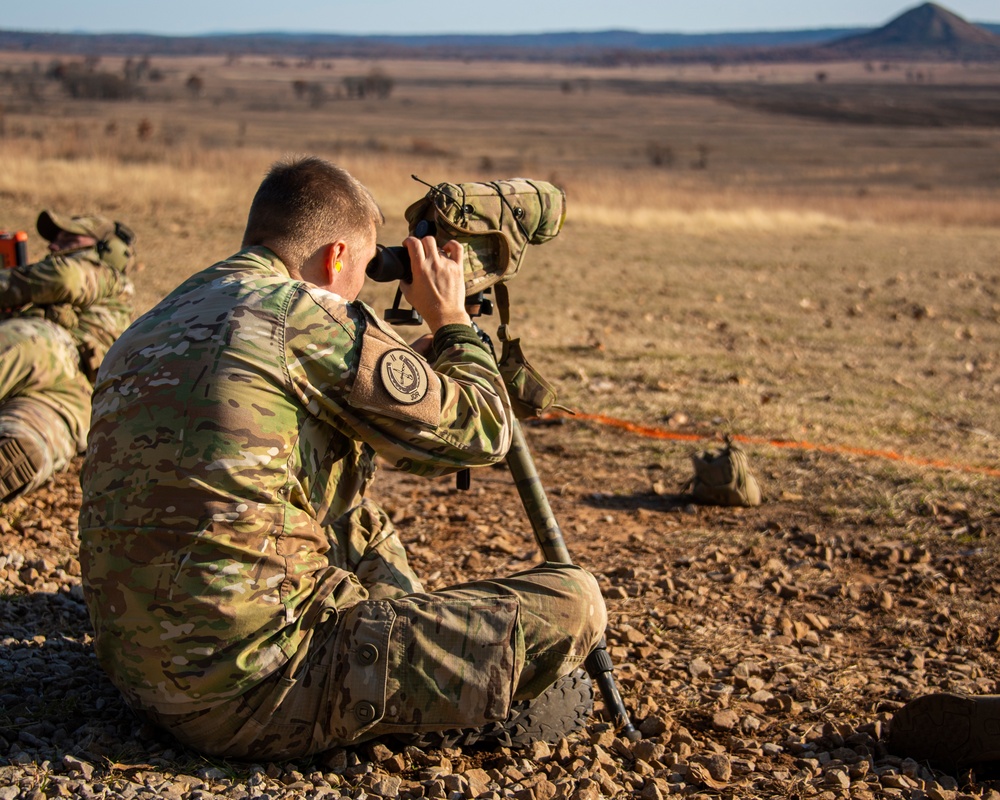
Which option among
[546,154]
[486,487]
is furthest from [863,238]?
[546,154]

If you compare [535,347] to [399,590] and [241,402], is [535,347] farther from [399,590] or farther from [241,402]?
[241,402]

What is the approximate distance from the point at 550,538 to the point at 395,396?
3.01 ft

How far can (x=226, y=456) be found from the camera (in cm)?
226

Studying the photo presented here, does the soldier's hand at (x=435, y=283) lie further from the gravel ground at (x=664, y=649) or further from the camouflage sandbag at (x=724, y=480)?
the camouflage sandbag at (x=724, y=480)

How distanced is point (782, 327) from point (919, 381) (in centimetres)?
188

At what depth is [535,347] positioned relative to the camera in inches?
322

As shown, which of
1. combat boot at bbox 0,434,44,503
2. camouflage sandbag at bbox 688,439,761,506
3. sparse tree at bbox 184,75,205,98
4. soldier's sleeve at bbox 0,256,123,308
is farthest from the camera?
sparse tree at bbox 184,75,205,98

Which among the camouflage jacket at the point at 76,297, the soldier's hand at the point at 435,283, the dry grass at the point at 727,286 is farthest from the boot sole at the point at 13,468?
the dry grass at the point at 727,286

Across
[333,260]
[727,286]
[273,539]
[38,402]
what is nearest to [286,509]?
[273,539]

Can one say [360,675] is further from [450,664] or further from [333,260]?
[333,260]

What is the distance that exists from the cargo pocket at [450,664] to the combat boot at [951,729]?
1.24 m

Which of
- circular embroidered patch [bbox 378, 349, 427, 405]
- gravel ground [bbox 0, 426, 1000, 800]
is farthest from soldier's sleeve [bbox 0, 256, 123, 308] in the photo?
circular embroidered patch [bbox 378, 349, 427, 405]

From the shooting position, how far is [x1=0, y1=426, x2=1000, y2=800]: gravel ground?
2543 millimetres

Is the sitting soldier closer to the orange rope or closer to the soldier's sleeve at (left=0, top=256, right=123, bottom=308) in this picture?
the soldier's sleeve at (left=0, top=256, right=123, bottom=308)
